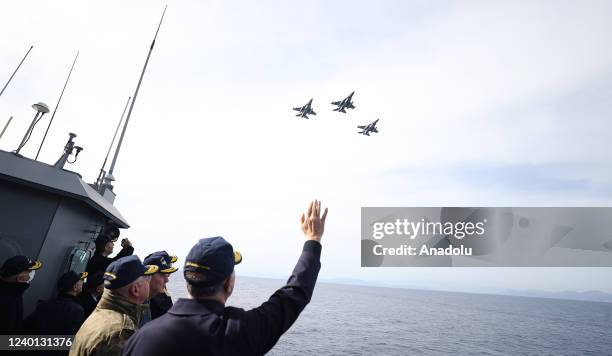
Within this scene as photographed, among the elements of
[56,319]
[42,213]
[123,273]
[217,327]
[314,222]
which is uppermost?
[42,213]

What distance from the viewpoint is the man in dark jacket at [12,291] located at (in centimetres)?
455

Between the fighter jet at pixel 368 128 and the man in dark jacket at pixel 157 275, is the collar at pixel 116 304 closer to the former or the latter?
the man in dark jacket at pixel 157 275

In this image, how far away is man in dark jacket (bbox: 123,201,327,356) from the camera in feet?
5.78

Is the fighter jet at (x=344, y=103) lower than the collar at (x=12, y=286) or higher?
higher

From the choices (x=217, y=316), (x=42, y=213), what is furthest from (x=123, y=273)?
(x=42, y=213)

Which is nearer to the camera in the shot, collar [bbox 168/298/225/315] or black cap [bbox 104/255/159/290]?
collar [bbox 168/298/225/315]

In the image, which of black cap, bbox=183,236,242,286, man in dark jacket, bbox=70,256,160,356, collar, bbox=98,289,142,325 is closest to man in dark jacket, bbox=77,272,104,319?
man in dark jacket, bbox=70,256,160,356

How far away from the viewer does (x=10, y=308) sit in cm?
Answer: 461

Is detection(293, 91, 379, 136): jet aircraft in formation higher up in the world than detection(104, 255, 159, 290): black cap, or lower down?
higher up

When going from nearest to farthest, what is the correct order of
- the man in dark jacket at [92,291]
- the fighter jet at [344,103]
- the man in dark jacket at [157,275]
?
the man in dark jacket at [157,275]
the man in dark jacket at [92,291]
the fighter jet at [344,103]

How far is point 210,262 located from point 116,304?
1720 mm

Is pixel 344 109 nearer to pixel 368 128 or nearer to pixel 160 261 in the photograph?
pixel 368 128

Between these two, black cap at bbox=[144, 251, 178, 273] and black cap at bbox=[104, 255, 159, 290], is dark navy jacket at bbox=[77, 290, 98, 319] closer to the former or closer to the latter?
black cap at bbox=[144, 251, 178, 273]

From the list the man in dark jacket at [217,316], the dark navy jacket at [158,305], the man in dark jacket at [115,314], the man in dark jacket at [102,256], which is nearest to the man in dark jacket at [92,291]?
the dark navy jacket at [158,305]
